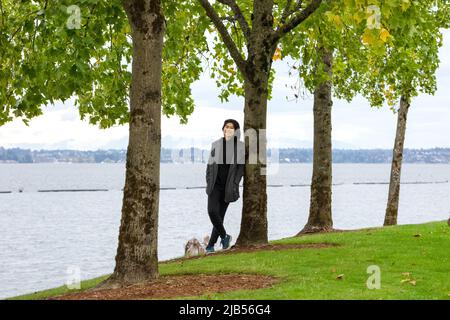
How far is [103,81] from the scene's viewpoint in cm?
2050

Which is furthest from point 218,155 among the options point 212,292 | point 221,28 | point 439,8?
point 439,8

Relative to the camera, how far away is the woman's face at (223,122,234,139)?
18.3m

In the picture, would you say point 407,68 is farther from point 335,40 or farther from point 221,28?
point 221,28

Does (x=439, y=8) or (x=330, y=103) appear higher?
(x=439, y=8)

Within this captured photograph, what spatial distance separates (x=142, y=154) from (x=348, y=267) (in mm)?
4709

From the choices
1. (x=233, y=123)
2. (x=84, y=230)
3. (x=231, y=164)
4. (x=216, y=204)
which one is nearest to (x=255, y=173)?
(x=231, y=164)

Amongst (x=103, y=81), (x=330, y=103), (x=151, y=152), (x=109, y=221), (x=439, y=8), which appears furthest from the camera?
(x=109, y=221)

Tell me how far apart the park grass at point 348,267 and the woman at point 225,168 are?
1.55 metres

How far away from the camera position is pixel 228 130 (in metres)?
18.3

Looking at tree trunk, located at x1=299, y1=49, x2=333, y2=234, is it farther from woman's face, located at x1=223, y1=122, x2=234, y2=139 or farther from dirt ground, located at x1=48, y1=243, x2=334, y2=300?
dirt ground, located at x1=48, y1=243, x2=334, y2=300

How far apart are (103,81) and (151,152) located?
7.37m

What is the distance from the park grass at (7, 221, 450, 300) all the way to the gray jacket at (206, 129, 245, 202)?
1.75 meters

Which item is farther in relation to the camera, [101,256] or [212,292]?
[101,256]

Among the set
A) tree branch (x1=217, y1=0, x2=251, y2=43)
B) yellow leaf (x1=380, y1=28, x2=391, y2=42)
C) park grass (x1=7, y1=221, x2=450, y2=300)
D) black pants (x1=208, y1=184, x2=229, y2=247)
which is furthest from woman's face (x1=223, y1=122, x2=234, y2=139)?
yellow leaf (x1=380, y1=28, x2=391, y2=42)
